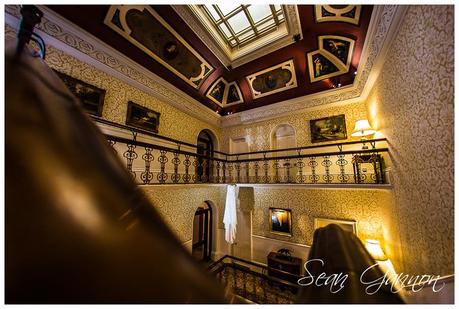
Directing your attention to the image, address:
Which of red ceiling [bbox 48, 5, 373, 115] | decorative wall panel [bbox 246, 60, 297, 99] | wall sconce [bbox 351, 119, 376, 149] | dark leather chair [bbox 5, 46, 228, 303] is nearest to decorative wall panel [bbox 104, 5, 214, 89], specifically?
red ceiling [bbox 48, 5, 373, 115]

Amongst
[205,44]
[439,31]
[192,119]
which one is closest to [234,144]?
[192,119]

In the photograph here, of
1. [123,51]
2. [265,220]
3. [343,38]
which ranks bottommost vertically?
[265,220]

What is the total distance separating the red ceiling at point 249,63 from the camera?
9.92 feet

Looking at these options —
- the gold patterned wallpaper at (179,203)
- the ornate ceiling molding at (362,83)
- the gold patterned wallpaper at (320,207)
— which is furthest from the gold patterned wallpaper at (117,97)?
the gold patterned wallpaper at (320,207)

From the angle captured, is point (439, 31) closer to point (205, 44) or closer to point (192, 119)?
point (205, 44)

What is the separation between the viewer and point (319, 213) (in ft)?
15.7

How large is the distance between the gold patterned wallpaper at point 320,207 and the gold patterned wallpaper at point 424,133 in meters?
1.52

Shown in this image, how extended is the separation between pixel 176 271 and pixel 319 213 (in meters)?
5.41

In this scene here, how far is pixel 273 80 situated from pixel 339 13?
7.90 feet

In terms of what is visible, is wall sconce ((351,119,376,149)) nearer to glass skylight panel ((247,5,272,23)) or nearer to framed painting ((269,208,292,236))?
framed painting ((269,208,292,236))

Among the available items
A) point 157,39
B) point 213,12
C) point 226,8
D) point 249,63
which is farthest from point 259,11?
point 157,39

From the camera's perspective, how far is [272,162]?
584 centimetres

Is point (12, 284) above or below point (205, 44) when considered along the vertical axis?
below

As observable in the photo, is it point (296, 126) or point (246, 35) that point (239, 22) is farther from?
point (296, 126)
